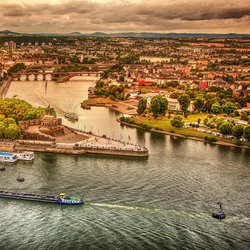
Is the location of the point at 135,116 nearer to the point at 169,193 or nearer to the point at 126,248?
the point at 169,193

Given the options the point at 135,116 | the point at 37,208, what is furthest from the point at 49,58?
the point at 37,208

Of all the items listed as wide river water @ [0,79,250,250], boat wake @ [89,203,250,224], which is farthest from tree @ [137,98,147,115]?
boat wake @ [89,203,250,224]

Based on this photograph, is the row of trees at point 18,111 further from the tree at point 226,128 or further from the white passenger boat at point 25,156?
the tree at point 226,128

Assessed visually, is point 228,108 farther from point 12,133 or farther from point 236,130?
point 12,133

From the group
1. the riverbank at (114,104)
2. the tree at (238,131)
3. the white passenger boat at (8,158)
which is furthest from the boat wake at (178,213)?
the riverbank at (114,104)

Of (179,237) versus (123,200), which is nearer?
(179,237)

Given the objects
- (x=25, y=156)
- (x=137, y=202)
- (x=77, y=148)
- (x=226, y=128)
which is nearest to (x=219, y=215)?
(x=137, y=202)
